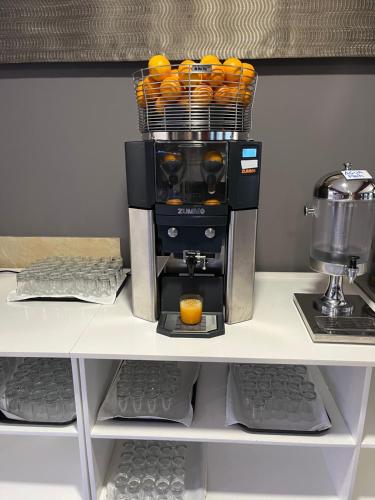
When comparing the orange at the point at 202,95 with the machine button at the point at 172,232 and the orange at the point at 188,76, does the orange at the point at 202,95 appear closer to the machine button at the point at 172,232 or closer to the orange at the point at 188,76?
the orange at the point at 188,76

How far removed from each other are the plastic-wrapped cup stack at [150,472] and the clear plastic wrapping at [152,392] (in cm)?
23

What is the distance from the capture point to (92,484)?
101cm

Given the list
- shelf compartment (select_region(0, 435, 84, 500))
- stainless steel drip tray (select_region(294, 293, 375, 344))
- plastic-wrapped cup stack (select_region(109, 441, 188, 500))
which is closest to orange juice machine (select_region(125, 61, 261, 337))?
stainless steel drip tray (select_region(294, 293, 375, 344))

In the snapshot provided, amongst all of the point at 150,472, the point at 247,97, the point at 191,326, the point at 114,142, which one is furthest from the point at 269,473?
the point at 114,142

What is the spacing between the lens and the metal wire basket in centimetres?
88

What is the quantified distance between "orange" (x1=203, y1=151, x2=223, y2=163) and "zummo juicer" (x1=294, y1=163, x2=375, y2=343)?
1.03 feet

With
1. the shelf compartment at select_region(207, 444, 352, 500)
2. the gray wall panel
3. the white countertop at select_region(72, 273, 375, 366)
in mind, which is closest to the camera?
the white countertop at select_region(72, 273, 375, 366)

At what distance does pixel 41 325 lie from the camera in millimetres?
1006

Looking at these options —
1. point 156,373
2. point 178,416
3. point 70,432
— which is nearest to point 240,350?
point 178,416

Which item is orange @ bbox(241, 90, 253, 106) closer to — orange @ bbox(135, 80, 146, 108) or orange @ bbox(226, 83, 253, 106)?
orange @ bbox(226, 83, 253, 106)

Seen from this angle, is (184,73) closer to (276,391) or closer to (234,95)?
(234,95)

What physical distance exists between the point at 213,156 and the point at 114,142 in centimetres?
59

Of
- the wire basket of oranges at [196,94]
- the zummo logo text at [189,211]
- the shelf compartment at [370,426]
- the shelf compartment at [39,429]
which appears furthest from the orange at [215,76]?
the shelf compartment at [39,429]

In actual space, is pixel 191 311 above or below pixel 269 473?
above
